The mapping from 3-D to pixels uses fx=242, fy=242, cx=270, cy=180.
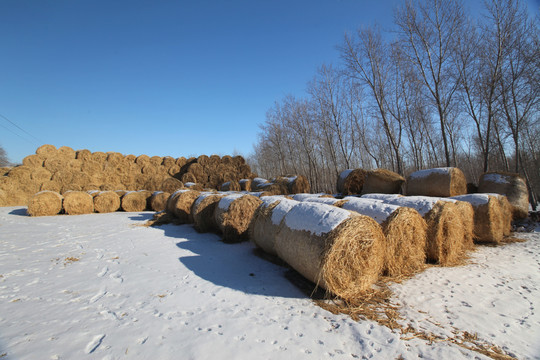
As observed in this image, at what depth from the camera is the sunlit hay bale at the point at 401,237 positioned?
4293mm

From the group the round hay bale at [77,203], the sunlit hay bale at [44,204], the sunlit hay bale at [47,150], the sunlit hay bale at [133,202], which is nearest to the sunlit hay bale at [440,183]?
the sunlit hay bale at [133,202]

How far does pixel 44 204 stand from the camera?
38.5 ft

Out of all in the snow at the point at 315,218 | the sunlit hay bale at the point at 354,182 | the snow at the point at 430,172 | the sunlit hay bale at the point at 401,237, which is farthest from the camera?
the sunlit hay bale at the point at 354,182

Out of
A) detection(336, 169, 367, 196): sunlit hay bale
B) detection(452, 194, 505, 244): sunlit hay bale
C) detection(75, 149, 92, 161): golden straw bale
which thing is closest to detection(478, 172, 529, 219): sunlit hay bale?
detection(452, 194, 505, 244): sunlit hay bale

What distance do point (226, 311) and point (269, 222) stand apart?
7.05 ft

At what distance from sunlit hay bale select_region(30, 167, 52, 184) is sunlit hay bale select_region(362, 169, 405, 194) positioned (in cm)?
2024

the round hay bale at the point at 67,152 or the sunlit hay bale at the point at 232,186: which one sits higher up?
the round hay bale at the point at 67,152

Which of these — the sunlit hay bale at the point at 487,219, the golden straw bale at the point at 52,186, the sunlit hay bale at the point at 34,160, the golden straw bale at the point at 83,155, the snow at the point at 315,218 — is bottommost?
the sunlit hay bale at the point at 487,219

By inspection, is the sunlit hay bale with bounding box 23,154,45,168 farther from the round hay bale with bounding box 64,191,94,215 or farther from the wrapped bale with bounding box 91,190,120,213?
the wrapped bale with bounding box 91,190,120,213

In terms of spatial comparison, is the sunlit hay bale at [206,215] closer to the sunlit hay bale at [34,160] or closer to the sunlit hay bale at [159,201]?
the sunlit hay bale at [159,201]

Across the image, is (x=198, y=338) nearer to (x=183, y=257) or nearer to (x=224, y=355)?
(x=224, y=355)

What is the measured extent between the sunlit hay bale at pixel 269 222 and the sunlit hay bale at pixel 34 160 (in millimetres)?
18833

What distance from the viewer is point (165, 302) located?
3314 millimetres

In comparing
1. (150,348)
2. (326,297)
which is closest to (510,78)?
(326,297)
